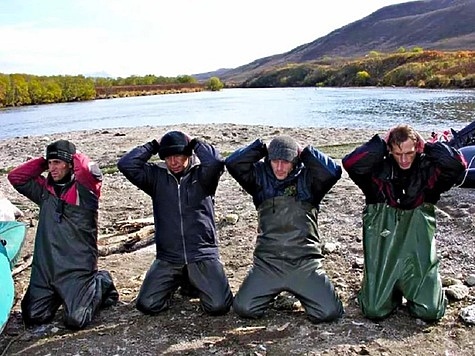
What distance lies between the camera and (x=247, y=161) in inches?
201

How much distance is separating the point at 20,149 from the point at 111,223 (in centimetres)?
1036

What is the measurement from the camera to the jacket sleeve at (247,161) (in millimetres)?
5105

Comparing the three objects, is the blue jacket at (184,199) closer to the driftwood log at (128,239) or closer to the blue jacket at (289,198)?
the blue jacket at (289,198)

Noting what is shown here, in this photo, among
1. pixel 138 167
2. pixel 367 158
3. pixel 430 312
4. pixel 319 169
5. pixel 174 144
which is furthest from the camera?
pixel 138 167

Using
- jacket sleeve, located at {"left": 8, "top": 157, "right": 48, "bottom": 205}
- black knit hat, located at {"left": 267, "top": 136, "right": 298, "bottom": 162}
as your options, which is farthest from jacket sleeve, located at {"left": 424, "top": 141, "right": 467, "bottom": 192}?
jacket sleeve, located at {"left": 8, "top": 157, "right": 48, "bottom": 205}

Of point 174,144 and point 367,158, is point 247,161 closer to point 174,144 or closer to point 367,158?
point 174,144

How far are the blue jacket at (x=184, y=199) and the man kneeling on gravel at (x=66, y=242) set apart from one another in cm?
Result: 42

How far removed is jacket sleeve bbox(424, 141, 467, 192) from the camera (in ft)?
15.5

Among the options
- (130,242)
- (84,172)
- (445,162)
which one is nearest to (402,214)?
(445,162)

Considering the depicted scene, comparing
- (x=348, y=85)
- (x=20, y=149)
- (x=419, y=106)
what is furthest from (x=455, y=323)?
(x=348, y=85)

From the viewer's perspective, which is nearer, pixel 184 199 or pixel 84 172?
pixel 84 172

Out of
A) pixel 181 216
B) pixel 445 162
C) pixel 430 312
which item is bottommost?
pixel 430 312

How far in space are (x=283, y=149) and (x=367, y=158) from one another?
0.69 m

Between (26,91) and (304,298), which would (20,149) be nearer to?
(304,298)
